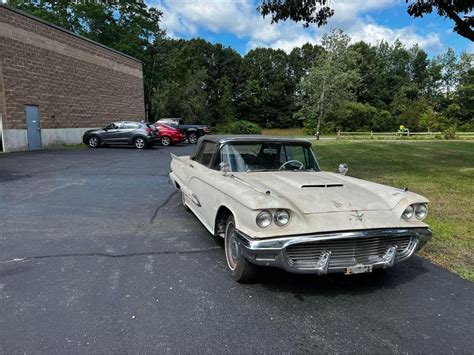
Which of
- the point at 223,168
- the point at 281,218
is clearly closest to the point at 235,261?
the point at 281,218

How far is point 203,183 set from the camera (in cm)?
454

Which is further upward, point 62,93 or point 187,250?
point 62,93

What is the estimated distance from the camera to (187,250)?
14.5 ft

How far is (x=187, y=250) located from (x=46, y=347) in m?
2.09

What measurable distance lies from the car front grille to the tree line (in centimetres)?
3643

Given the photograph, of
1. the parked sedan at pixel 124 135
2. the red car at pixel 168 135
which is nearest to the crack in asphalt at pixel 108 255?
the parked sedan at pixel 124 135

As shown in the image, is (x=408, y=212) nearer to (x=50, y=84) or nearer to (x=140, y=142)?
(x=140, y=142)

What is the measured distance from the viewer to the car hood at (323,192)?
326cm

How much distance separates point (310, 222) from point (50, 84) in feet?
66.1

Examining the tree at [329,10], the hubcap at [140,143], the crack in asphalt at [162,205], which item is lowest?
the crack in asphalt at [162,205]

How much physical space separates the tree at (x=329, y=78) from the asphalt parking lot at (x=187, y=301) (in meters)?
37.5

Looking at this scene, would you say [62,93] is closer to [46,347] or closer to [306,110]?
[46,347]

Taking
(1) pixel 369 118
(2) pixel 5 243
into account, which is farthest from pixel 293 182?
(1) pixel 369 118

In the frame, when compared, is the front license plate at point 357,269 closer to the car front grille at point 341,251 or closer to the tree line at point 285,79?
the car front grille at point 341,251
